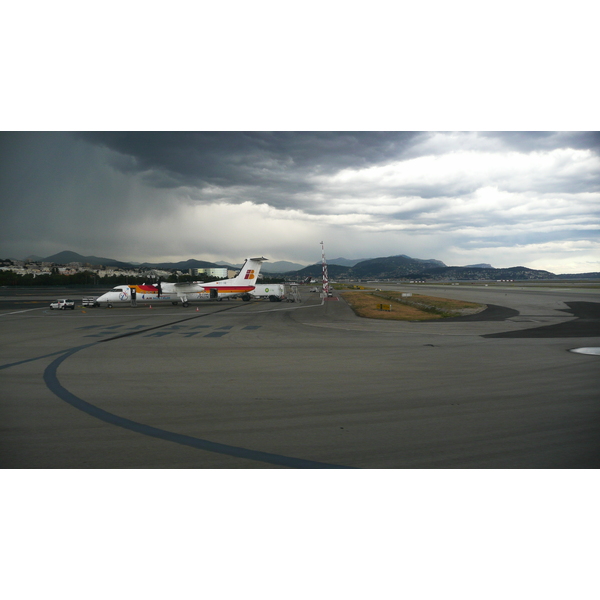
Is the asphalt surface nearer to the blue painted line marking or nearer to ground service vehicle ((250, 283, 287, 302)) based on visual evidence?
the blue painted line marking

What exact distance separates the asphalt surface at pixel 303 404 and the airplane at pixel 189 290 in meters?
33.7

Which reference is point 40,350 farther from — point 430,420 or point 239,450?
point 430,420

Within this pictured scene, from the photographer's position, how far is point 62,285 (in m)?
135

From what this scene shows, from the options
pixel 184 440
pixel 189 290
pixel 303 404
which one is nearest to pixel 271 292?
pixel 189 290

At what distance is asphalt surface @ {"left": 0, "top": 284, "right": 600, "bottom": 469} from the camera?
7484 millimetres

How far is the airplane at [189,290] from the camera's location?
54375 millimetres

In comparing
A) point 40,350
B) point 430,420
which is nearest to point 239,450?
point 430,420

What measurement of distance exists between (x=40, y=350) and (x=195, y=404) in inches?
576

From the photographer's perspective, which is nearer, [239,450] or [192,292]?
[239,450]

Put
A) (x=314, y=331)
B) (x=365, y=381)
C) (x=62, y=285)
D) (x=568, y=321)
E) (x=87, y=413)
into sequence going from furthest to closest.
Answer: (x=62, y=285), (x=568, y=321), (x=314, y=331), (x=365, y=381), (x=87, y=413)

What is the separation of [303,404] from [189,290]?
4949 cm

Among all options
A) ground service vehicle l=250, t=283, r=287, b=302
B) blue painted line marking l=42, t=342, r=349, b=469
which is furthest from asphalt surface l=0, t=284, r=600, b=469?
ground service vehicle l=250, t=283, r=287, b=302

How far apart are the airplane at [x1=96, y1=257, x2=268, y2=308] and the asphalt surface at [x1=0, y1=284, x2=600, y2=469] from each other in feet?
110

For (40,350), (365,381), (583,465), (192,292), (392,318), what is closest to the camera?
(583,465)
